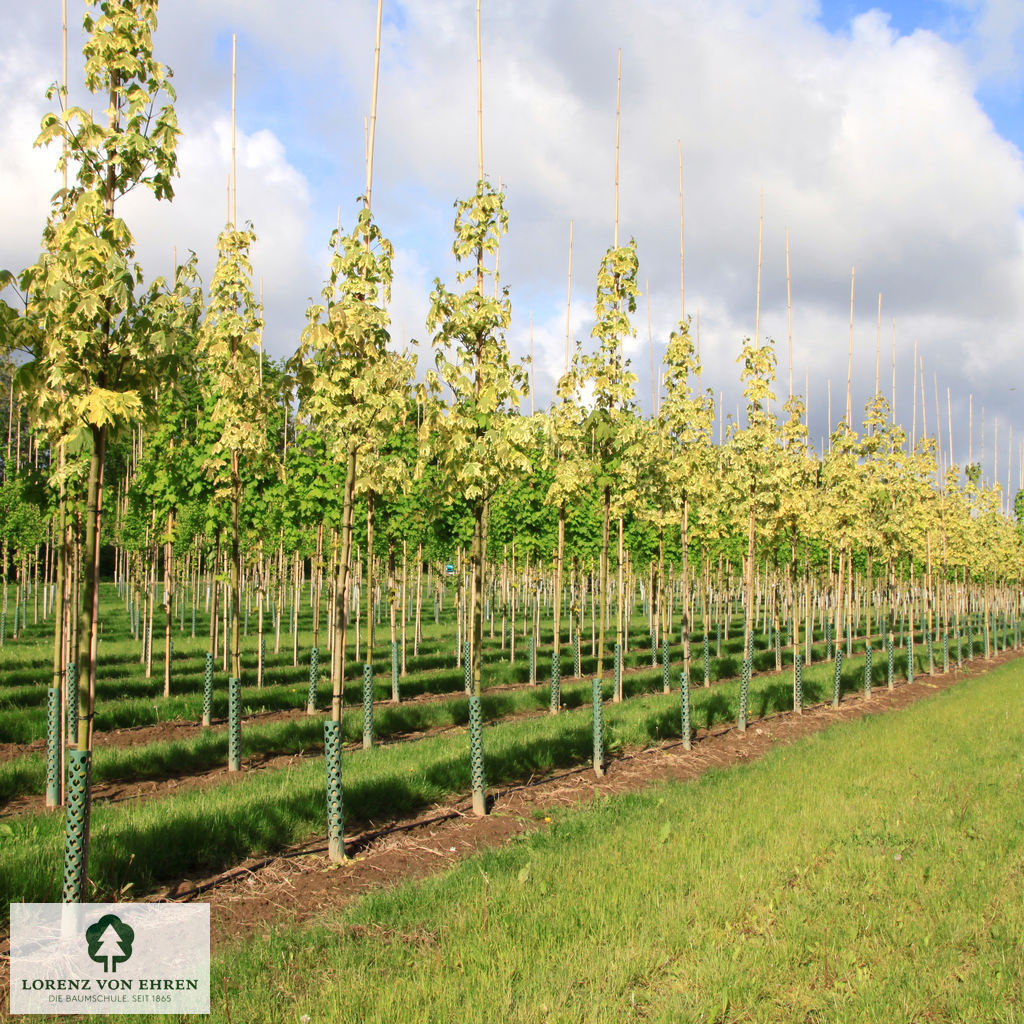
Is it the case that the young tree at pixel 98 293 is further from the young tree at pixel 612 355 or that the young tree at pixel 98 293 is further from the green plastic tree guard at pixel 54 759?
the young tree at pixel 612 355

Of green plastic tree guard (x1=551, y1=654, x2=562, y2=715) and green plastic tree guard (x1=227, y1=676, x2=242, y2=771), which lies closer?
green plastic tree guard (x1=227, y1=676, x2=242, y2=771)

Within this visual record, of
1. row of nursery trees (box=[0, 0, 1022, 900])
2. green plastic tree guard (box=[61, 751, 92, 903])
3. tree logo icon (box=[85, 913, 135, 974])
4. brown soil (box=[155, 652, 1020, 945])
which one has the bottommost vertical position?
brown soil (box=[155, 652, 1020, 945])

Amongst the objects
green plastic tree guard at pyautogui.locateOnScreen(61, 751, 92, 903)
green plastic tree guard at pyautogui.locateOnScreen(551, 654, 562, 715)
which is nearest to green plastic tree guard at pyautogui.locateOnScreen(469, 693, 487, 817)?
green plastic tree guard at pyautogui.locateOnScreen(61, 751, 92, 903)

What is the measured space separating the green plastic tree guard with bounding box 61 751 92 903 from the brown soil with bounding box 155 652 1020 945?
1.13 meters

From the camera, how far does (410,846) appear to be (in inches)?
332

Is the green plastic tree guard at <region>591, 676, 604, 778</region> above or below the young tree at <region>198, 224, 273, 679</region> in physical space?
below

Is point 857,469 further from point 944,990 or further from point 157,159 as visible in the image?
point 157,159

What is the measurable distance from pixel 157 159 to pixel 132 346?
5.38 feet

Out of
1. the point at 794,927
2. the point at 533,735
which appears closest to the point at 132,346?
the point at 794,927

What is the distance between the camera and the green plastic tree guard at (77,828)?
567 centimetres

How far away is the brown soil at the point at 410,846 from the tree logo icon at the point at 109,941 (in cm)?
66

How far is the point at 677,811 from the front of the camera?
9.14 meters

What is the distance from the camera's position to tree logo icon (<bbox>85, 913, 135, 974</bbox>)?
5.40m

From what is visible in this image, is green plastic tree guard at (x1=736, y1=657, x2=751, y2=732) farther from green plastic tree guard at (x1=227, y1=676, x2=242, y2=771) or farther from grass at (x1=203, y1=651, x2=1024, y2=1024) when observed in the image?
green plastic tree guard at (x1=227, y1=676, x2=242, y2=771)
